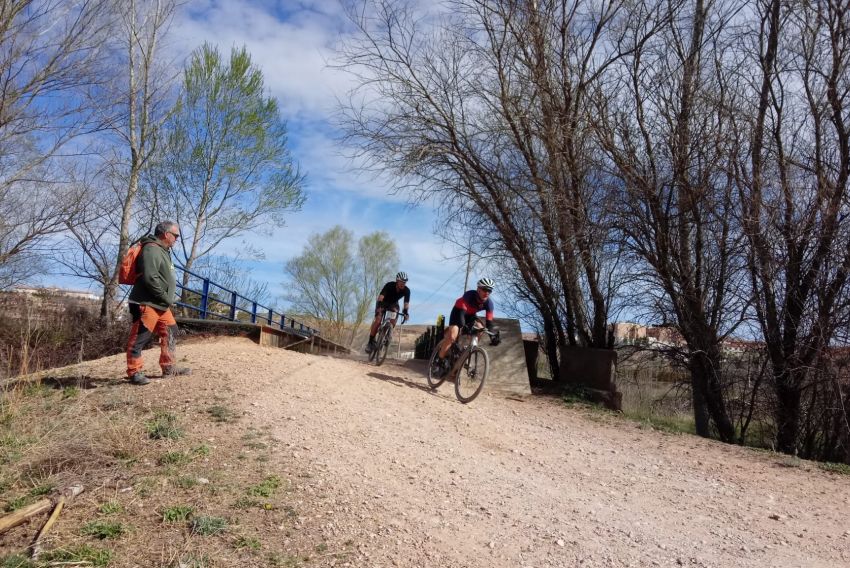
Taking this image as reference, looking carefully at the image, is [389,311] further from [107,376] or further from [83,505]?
[83,505]

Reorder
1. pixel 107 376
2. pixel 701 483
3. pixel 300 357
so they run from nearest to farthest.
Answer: pixel 701 483
pixel 107 376
pixel 300 357

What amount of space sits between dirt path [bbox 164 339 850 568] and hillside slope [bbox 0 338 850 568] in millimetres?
17

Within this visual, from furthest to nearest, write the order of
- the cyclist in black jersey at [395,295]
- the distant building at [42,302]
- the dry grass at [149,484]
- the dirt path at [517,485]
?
the distant building at [42,302] < the cyclist in black jersey at [395,295] < the dirt path at [517,485] < the dry grass at [149,484]

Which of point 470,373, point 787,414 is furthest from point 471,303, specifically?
point 787,414

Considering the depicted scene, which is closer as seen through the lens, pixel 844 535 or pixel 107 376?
pixel 844 535

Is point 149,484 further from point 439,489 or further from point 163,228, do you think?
point 163,228

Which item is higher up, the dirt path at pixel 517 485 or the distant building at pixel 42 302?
the distant building at pixel 42 302

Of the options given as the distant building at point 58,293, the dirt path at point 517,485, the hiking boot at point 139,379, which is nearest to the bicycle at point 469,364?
the dirt path at point 517,485

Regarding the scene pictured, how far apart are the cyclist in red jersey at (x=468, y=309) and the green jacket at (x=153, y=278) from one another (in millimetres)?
3932

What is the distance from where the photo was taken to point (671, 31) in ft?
33.9

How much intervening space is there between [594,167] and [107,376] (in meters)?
8.09

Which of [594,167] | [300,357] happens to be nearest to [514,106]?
[594,167]

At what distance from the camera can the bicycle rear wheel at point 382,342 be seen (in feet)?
35.8

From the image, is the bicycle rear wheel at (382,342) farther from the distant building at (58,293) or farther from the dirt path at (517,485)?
the distant building at (58,293)
